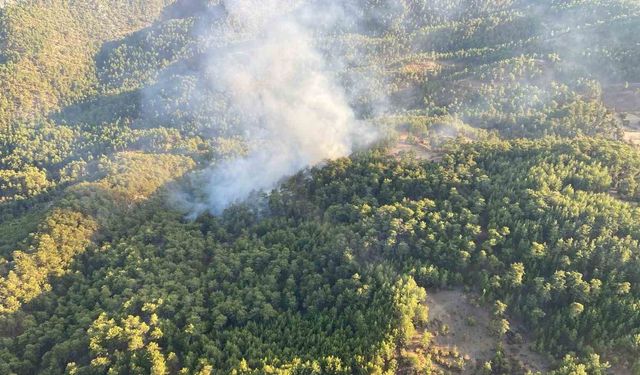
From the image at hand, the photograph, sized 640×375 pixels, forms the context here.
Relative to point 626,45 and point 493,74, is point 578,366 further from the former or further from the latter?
point 626,45

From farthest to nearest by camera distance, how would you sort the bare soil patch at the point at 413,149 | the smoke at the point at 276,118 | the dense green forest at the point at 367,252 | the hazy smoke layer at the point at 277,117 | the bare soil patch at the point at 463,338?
the hazy smoke layer at the point at 277,117, the smoke at the point at 276,118, the bare soil patch at the point at 413,149, the dense green forest at the point at 367,252, the bare soil patch at the point at 463,338

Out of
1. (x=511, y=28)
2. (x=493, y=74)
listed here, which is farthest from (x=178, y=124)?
(x=511, y=28)

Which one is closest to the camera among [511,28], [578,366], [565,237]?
[578,366]

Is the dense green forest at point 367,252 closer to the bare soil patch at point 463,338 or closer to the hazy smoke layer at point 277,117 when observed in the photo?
the bare soil patch at point 463,338

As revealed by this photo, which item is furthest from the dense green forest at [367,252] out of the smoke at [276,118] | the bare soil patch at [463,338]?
the smoke at [276,118]

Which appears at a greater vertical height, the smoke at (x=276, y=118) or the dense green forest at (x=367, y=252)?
the smoke at (x=276, y=118)

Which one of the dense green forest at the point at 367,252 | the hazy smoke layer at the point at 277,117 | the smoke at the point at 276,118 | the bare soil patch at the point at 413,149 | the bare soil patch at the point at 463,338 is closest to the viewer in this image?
the bare soil patch at the point at 463,338

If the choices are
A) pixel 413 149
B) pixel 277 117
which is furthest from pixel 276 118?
pixel 413 149
